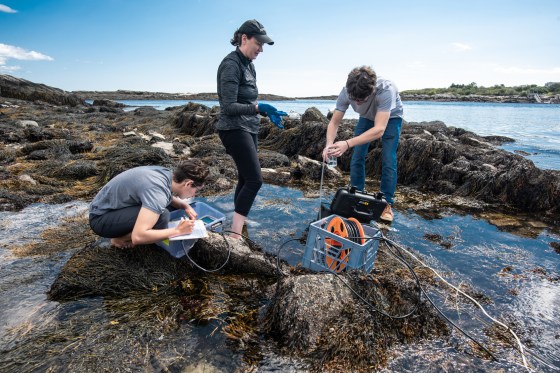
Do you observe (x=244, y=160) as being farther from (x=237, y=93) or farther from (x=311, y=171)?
(x=311, y=171)

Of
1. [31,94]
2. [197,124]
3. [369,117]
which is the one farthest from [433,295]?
[31,94]

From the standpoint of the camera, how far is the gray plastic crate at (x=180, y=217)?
292cm

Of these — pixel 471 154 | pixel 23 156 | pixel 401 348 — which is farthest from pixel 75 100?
pixel 401 348

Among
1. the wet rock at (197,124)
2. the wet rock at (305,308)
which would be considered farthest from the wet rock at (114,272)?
the wet rock at (197,124)

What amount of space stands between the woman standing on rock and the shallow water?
0.76 m

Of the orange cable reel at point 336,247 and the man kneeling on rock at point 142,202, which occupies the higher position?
the man kneeling on rock at point 142,202

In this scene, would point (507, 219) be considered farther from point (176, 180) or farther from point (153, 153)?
point (153, 153)

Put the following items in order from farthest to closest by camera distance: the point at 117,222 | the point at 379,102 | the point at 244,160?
the point at 379,102 < the point at 244,160 < the point at 117,222

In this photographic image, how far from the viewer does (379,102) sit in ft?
12.6

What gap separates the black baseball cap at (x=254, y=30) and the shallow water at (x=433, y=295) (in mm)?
2232

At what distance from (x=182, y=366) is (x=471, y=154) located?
8.19m

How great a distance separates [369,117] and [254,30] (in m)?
1.96

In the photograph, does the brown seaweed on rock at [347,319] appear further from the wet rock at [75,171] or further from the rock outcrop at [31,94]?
the rock outcrop at [31,94]

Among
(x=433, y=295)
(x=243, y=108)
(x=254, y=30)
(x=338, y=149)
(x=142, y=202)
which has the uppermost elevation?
(x=254, y=30)
